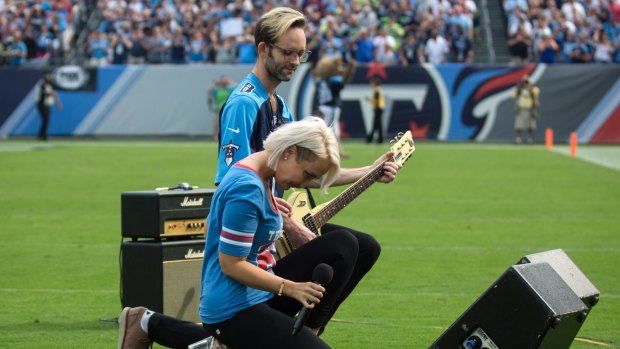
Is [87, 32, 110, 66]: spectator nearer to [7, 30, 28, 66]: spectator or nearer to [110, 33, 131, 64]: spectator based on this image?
[110, 33, 131, 64]: spectator

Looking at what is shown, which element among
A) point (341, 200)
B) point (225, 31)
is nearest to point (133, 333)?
point (341, 200)

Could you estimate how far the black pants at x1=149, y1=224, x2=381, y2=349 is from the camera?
5289 millimetres

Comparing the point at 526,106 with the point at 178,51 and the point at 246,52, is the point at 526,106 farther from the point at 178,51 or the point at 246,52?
the point at 178,51

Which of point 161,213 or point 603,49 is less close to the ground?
point 161,213

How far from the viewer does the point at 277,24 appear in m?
6.46

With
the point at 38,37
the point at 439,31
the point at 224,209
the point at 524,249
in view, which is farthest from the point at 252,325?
the point at 38,37

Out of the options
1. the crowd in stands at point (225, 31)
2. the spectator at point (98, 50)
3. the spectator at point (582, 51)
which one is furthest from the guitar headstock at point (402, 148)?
the spectator at point (98, 50)

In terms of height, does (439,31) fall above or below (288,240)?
below

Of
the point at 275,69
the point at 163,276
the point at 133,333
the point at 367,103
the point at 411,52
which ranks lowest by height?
the point at 367,103

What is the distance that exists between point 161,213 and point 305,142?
2964 millimetres

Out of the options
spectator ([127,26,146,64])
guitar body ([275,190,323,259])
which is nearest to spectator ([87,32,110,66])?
spectator ([127,26,146,64])

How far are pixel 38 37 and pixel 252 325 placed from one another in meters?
34.7

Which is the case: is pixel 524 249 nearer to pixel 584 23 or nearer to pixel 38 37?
pixel 584 23

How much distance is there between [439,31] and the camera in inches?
1426
